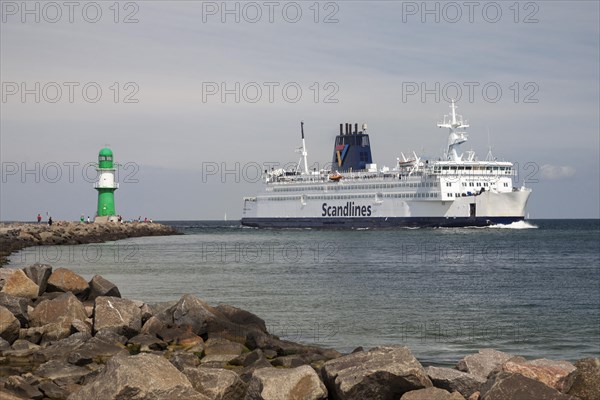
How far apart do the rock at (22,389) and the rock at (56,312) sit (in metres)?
3.36

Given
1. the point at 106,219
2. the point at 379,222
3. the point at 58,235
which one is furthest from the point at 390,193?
the point at 58,235

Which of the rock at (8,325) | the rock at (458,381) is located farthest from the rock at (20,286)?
the rock at (458,381)

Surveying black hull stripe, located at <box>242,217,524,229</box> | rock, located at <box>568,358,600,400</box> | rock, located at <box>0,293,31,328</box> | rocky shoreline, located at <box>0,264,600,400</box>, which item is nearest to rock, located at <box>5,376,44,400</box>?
rocky shoreline, located at <box>0,264,600,400</box>

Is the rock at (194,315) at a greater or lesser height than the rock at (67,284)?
lesser

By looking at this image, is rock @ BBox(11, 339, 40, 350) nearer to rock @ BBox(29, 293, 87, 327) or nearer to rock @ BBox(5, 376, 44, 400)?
rock @ BBox(29, 293, 87, 327)

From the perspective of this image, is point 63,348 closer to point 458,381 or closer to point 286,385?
point 286,385

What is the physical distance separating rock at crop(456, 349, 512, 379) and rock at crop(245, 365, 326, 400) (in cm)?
167

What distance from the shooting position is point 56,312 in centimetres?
1162

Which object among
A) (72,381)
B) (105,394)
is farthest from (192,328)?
(105,394)

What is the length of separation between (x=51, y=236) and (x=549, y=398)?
39.7 meters

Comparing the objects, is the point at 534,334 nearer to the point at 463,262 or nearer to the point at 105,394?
the point at 105,394

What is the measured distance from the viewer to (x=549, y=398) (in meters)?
6.25

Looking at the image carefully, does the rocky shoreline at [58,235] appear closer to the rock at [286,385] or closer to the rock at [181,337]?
the rock at [181,337]

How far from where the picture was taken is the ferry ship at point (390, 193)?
65812 millimetres
